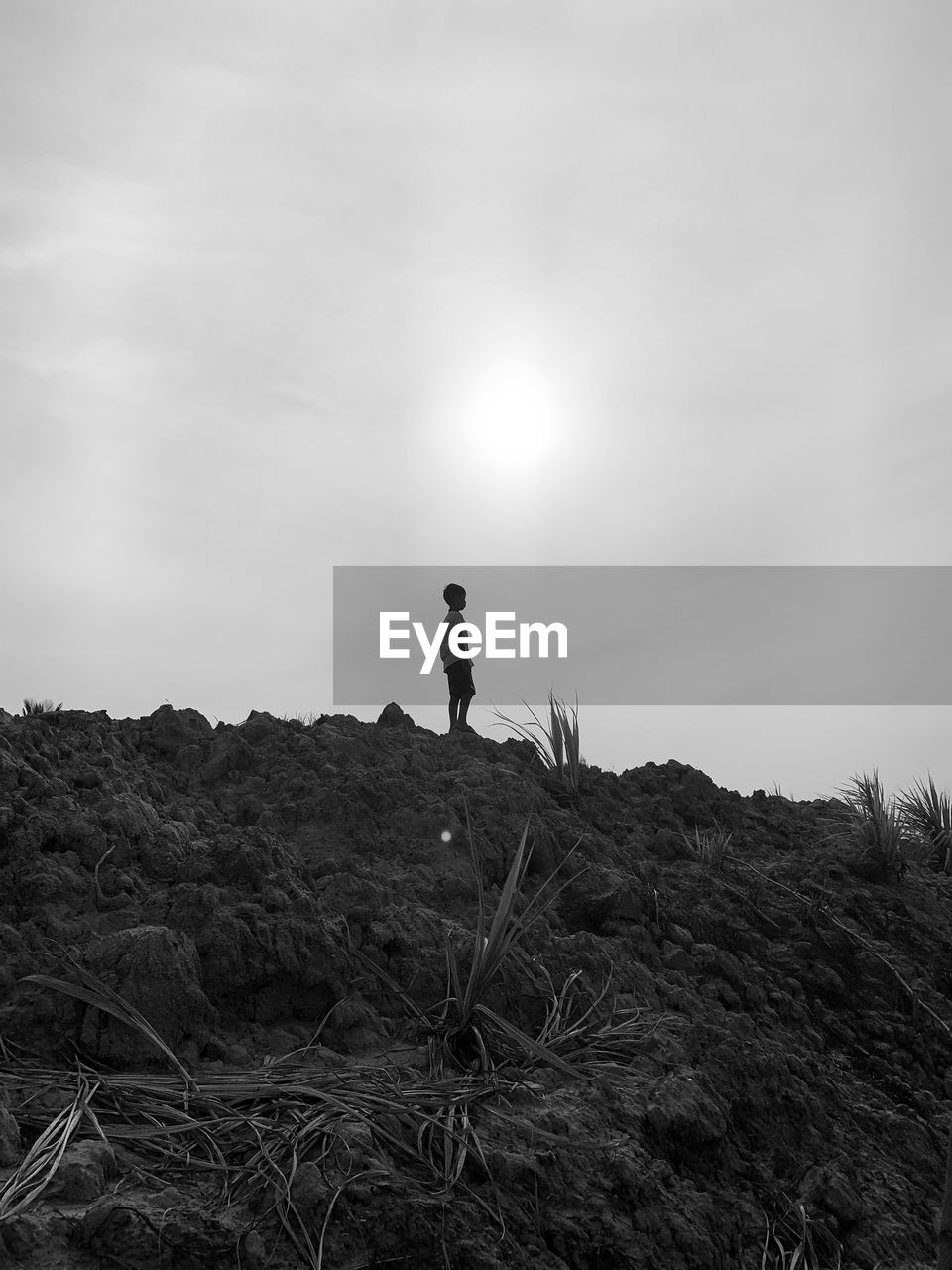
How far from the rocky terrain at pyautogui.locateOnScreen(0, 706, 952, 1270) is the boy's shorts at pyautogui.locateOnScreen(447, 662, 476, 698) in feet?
7.49

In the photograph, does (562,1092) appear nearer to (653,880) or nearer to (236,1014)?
(236,1014)

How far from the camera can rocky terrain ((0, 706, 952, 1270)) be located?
2578 millimetres

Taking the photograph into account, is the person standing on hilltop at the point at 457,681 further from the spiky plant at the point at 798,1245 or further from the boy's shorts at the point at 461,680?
the spiky plant at the point at 798,1245

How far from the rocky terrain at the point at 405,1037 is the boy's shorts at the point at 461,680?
228 cm

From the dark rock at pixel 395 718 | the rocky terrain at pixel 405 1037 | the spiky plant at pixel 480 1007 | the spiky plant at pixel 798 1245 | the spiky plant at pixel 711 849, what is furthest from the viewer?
the dark rock at pixel 395 718

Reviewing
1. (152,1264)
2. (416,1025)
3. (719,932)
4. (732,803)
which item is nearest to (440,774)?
(719,932)

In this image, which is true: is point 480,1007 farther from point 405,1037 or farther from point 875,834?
point 875,834

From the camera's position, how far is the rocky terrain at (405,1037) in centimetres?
258

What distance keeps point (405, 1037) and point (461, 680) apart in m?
4.84

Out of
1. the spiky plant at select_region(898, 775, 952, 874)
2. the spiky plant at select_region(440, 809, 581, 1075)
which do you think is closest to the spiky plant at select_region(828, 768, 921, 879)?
the spiky plant at select_region(898, 775, 952, 874)

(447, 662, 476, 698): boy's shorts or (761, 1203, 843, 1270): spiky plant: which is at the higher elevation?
(447, 662, 476, 698): boy's shorts

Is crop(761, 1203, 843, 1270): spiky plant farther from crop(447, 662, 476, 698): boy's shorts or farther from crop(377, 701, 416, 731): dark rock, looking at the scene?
crop(447, 662, 476, 698): boy's shorts

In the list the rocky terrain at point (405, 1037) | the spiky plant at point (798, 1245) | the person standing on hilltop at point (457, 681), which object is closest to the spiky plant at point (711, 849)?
the rocky terrain at point (405, 1037)

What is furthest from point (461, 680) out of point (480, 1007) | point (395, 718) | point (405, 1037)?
point (480, 1007)
